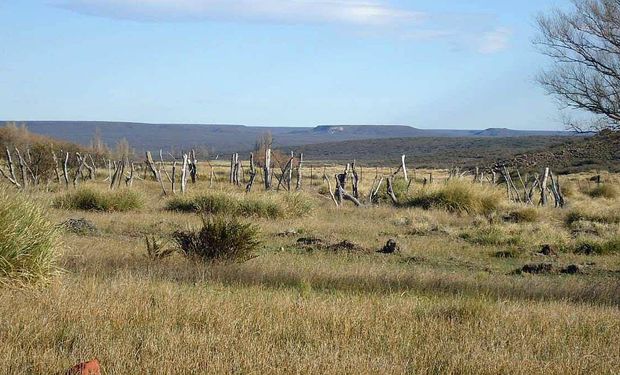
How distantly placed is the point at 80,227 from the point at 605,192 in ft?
95.2

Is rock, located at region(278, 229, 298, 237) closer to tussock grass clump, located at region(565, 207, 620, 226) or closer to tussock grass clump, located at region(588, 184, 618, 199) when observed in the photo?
tussock grass clump, located at region(565, 207, 620, 226)

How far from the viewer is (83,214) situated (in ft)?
69.9

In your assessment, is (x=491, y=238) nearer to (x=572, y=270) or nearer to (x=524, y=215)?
(x=572, y=270)

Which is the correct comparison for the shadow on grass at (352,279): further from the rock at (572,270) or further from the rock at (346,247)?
the rock at (346,247)

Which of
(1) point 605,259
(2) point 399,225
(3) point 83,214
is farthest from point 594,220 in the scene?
(3) point 83,214

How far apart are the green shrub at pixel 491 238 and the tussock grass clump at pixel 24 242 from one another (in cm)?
1103

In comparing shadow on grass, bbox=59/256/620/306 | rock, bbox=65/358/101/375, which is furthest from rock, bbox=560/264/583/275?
rock, bbox=65/358/101/375

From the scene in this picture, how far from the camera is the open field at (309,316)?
5926mm

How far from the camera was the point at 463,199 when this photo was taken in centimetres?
2642

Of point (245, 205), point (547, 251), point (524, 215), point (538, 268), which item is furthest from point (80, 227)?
point (524, 215)

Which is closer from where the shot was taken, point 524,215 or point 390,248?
point 390,248

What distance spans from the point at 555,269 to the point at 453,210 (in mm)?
12472

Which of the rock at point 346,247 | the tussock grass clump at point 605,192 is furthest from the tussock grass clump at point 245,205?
the tussock grass clump at point 605,192

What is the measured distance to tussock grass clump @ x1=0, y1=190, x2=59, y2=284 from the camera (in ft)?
27.9
